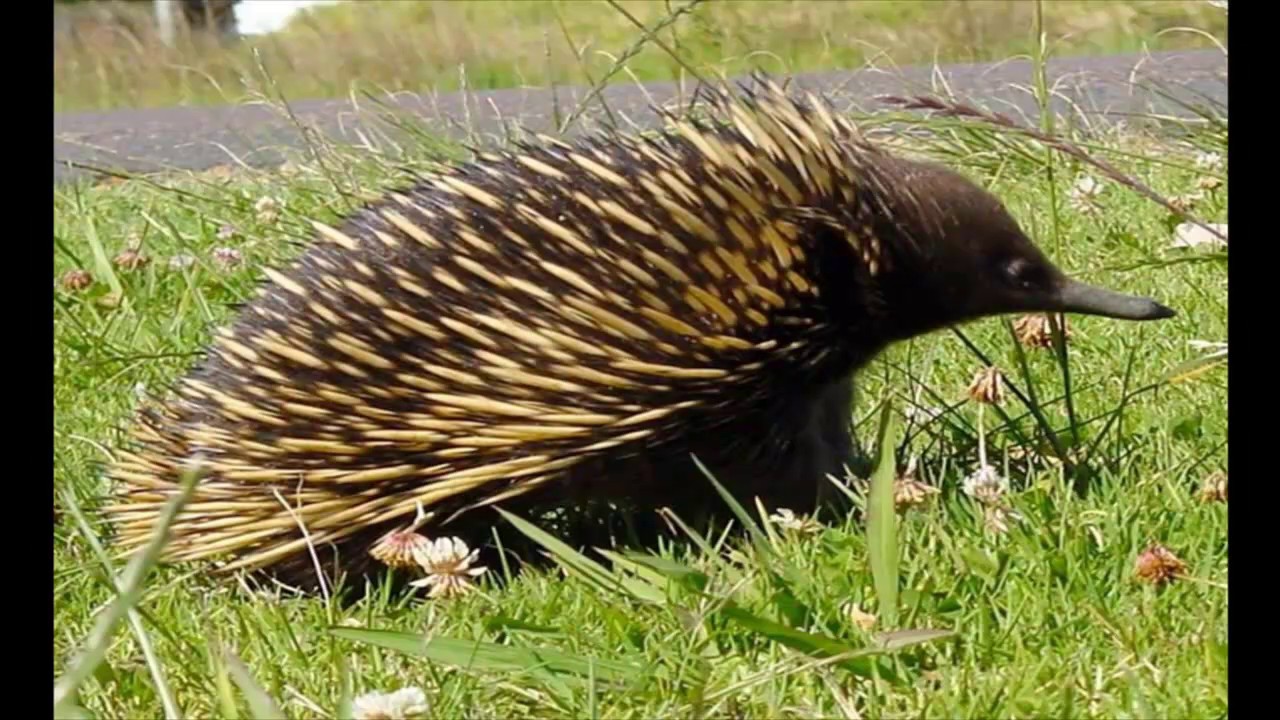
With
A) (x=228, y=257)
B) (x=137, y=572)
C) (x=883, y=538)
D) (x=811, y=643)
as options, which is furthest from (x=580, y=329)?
(x=228, y=257)

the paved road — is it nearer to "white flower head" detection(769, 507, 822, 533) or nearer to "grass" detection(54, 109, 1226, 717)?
"grass" detection(54, 109, 1226, 717)

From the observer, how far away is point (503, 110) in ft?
31.1

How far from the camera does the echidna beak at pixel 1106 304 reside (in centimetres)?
274

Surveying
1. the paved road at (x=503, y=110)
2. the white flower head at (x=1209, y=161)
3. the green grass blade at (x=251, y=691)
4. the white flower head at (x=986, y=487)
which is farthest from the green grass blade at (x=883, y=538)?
the paved road at (x=503, y=110)

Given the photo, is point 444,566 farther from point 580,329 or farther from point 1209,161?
point 1209,161

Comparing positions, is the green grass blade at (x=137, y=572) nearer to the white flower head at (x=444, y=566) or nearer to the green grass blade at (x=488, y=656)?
the green grass blade at (x=488, y=656)

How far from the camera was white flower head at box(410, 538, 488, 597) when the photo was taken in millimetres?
2459

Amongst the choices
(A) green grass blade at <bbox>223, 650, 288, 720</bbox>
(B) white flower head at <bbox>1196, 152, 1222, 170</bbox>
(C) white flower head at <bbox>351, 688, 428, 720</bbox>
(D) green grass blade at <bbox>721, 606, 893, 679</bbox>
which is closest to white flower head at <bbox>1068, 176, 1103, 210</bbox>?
(B) white flower head at <bbox>1196, 152, 1222, 170</bbox>

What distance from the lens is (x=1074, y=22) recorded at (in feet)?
51.2

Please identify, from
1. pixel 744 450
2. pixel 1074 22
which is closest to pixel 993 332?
pixel 744 450

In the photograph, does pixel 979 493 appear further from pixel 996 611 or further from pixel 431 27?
pixel 431 27

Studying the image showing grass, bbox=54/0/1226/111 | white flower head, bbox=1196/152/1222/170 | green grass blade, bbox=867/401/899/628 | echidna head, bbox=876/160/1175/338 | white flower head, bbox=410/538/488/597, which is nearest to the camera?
green grass blade, bbox=867/401/899/628

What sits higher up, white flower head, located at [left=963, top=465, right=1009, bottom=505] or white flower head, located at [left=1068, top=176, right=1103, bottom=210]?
white flower head, located at [left=1068, top=176, right=1103, bottom=210]

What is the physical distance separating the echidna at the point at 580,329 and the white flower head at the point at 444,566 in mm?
301
